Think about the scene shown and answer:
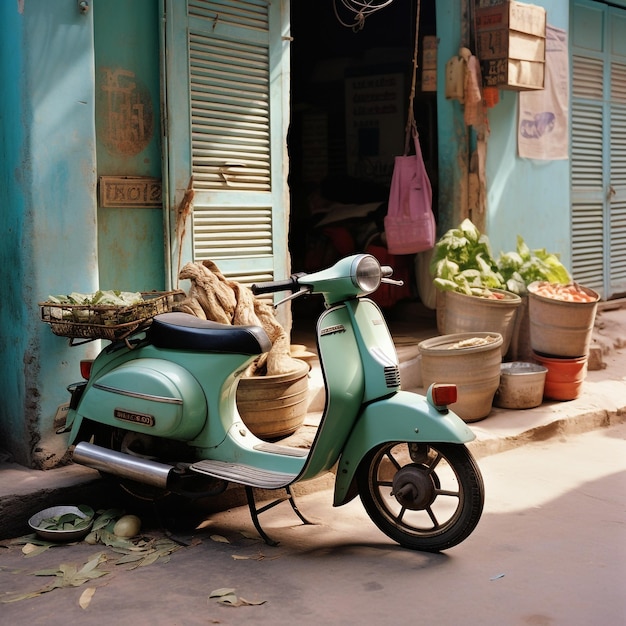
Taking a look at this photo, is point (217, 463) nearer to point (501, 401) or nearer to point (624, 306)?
point (501, 401)

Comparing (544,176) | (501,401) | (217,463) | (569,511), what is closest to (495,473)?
(569,511)

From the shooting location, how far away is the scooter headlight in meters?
4.07

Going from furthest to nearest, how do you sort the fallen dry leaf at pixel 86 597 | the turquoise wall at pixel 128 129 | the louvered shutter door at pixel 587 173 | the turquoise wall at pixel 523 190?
the louvered shutter door at pixel 587 173
the turquoise wall at pixel 523 190
the turquoise wall at pixel 128 129
the fallen dry leaf at pixel 86 597

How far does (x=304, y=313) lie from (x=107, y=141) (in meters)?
4.54

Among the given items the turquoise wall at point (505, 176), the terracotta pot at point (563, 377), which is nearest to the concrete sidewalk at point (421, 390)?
the terracotta pot at point (563, 377)

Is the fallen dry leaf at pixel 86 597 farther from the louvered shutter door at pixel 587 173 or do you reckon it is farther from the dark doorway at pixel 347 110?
the louvered shutter door at pixel 587 173

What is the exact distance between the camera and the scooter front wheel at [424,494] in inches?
154

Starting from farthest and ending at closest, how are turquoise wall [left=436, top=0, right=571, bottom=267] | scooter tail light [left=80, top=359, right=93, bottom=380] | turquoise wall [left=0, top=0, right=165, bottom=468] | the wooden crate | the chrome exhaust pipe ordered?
turquoise wall [left=436, top=0, right=571, bottom=267]
the wooden crate
turquoise wall [left=0, top=0, right=165, bottom=468]
scooter tail light [left=80, top=359, right=93, bottom=380]
the chrome exhaust pipe

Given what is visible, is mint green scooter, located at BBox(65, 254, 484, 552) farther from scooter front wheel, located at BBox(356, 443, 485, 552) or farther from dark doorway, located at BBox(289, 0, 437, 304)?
dark doorway, located at BBox(289, 0, 437, 304)

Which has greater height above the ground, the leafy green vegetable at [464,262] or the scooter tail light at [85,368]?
the leafy green vegetable at [464,262]

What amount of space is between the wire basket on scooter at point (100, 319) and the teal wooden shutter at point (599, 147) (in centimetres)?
585

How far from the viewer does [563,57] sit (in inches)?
331

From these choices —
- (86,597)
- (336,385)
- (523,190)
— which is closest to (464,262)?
(523,190)

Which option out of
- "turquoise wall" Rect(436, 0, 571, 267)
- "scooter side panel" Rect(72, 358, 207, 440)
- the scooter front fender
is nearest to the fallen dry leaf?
"scooter side panel" Rect(72, 358, 207, 440)
